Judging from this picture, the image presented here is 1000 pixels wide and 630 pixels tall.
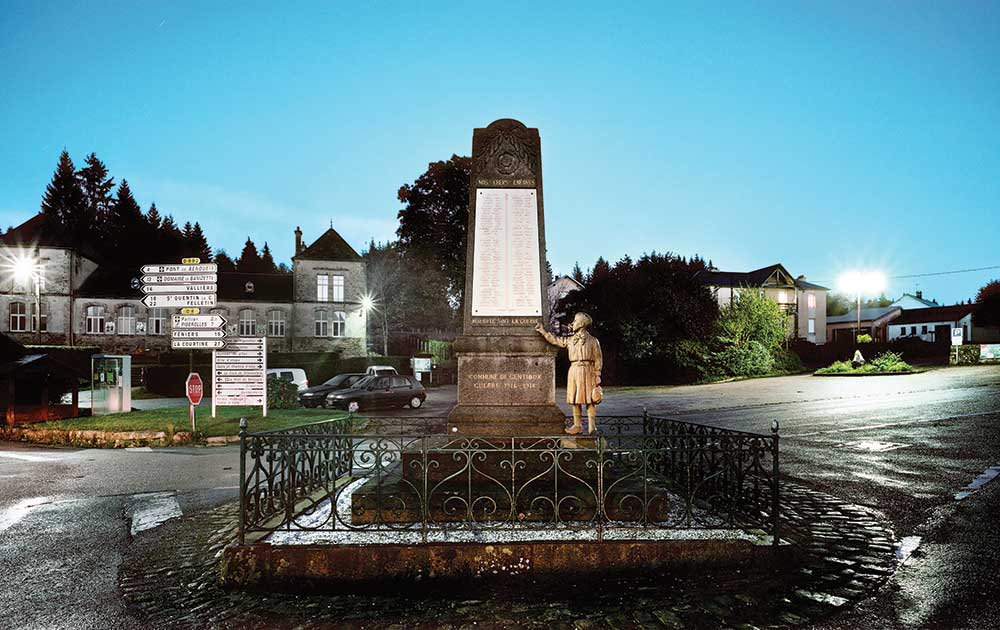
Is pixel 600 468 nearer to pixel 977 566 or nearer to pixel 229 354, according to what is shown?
pixel 977 566

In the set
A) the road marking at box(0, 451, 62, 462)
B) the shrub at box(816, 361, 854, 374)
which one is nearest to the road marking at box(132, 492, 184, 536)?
the road marking at box(0, 451, 62, 462)

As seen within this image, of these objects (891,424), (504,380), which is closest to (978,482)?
(891,424)

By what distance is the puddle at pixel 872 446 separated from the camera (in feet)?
37.7

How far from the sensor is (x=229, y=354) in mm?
16375

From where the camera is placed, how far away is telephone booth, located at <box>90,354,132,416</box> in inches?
738

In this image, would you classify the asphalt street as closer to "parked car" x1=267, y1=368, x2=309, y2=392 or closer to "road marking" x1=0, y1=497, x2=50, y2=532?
"road marking" x1=0, y1=497, x2=50, y2=532

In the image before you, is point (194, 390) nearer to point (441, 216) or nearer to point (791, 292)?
point (441, 216)

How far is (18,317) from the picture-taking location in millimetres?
39688

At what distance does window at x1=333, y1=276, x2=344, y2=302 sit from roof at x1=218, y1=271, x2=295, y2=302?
3266 mm

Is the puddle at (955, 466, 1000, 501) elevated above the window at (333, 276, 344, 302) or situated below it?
below

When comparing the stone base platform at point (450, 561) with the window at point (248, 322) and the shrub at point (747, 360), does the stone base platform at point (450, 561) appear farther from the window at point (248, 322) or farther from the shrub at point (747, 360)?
the window at point (248, 322)

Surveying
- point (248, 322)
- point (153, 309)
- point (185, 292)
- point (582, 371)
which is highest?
point (153, 309)

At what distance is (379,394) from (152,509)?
14087mm

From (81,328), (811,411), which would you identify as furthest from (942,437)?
(81,328)
